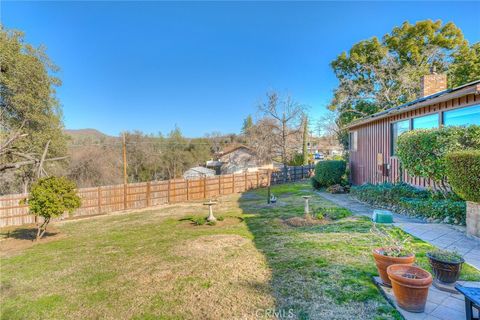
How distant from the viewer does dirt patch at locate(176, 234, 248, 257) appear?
502 centimetres

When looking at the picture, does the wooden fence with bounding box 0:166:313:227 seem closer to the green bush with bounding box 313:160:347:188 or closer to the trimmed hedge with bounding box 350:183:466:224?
the green bush with bounding box 313:160:347:188

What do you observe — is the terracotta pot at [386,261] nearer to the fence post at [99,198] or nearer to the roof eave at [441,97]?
the roof eave at [441,97]

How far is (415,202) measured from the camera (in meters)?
6.34

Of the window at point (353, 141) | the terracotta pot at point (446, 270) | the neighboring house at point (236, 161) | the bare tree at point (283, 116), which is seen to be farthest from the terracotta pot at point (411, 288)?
the neighboring house at point (236, 161)

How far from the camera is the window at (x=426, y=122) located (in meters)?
7.00

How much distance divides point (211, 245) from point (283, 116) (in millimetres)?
18796

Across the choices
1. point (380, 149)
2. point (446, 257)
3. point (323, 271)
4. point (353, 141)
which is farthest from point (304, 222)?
point (353, 141)

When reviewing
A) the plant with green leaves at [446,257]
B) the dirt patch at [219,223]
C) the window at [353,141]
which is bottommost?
the dirt patch at [219,223]

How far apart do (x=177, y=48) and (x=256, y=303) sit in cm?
1700

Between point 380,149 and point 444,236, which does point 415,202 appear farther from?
point 380,149

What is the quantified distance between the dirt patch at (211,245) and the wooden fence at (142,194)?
594 centimetres

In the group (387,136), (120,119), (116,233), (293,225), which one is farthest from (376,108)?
(120,119)

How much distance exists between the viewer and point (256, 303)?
2.97 metres

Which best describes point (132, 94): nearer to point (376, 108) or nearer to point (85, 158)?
point (85, 158)
